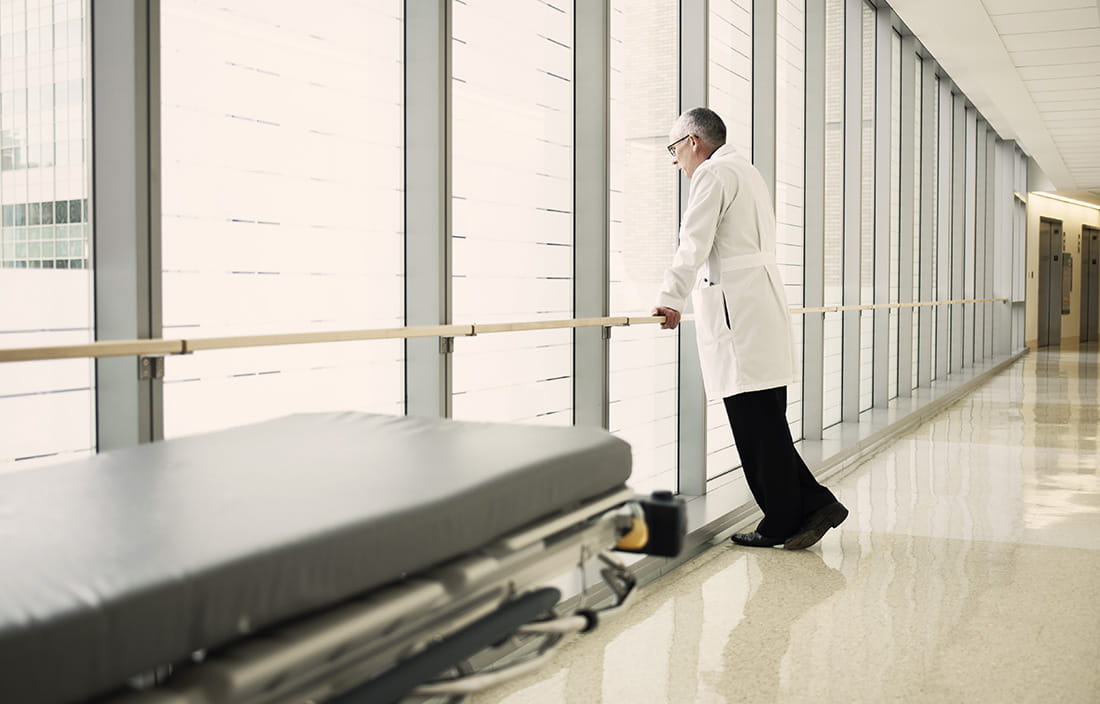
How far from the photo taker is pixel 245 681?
98 cm

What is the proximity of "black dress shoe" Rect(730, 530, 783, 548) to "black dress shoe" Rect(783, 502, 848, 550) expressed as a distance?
0.17 ft

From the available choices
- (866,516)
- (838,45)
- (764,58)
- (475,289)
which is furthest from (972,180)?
(475,289)

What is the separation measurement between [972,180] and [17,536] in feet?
44.9

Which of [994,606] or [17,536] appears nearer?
[17,536]

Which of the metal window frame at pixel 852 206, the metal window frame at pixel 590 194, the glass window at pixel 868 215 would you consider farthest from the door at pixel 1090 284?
the metal window frame at pixel 590 194

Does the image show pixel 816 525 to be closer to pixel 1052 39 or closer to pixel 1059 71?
pixel 1052 39

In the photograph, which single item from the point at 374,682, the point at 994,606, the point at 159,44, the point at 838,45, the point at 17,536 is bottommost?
the point at 994,606

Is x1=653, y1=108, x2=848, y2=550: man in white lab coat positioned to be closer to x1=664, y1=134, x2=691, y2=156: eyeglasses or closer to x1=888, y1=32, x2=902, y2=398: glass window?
x1=664, y1=134, x2=691, y2=156: eyeglasses

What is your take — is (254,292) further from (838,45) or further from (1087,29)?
(1087,29)

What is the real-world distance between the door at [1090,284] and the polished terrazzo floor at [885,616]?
19254mm

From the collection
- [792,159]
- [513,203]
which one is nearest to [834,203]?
[792,159]

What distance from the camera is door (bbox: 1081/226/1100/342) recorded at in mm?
22484

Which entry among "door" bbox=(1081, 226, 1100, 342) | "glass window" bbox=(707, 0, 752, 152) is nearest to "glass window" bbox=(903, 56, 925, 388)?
"glass window" bbox=(707, 0, 752, 152)

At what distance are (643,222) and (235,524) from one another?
339 centimetres
